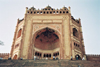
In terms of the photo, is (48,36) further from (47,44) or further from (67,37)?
(67,37)

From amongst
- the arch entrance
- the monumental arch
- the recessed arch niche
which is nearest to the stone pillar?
the monumental arch

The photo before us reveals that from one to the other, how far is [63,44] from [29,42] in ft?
21.2

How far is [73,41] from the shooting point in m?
23.5

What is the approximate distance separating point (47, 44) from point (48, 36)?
194 centimetres

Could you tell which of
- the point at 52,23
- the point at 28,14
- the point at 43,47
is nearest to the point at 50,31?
the point at 52,23

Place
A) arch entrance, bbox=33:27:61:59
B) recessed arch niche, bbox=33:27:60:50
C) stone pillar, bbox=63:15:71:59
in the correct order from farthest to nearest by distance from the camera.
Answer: recessed arch niche, bbox=33:27:60:50 < arch entrance, bbox=33:27:61:59 < stone pillar, bbox=63:15:71:59

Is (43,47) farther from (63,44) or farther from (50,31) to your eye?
(63,44)

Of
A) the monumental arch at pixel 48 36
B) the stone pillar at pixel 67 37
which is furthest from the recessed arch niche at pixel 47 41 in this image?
the stone pillar at pixel 67 37

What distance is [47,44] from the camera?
92.5ft

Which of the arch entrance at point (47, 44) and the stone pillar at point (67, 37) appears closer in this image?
the stone pillar at point (67, 37)

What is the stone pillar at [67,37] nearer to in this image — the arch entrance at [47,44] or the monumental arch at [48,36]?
the monumental arch at [48,36]

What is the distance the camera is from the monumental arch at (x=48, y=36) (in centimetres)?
2278

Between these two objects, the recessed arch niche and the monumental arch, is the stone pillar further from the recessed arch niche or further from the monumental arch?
the recessed arch niche

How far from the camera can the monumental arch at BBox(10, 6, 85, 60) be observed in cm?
2278
